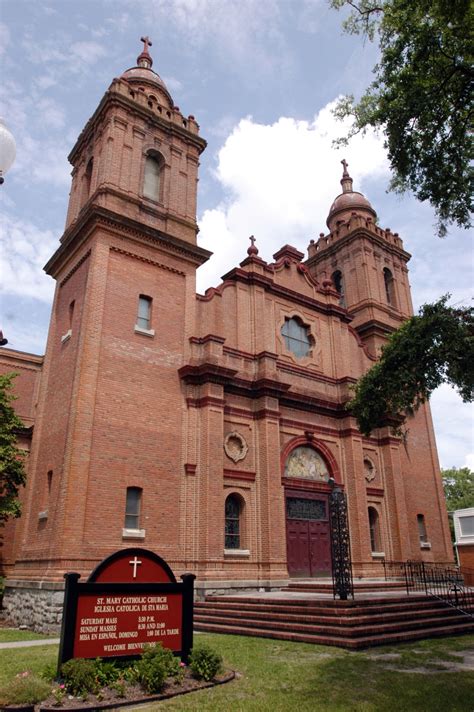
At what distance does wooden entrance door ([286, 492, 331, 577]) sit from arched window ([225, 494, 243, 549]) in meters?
2.71

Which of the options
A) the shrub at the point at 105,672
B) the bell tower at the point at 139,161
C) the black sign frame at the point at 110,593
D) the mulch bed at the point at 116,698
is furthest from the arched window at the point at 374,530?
the shrub at the point at 105,672

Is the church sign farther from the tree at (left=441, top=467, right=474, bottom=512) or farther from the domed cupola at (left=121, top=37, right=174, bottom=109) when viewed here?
the tree at (left=441, top=467, right=474, bottom=512)

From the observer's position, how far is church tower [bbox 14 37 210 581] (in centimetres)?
1827

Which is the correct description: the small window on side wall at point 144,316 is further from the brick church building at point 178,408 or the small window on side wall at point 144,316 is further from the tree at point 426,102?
the tree at point 426,102

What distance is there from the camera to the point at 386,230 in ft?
122

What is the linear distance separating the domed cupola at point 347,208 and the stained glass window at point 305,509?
20435mm

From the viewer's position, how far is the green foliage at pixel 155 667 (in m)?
8.07

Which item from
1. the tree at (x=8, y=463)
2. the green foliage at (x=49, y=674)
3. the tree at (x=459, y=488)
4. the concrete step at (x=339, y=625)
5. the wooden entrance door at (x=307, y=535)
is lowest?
the green foliage at (x=49, y=674)

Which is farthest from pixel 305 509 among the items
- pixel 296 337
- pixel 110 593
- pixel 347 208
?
pixel 347 208

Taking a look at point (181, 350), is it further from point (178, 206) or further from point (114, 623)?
point (114, 623)

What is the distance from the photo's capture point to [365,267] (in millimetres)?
34125

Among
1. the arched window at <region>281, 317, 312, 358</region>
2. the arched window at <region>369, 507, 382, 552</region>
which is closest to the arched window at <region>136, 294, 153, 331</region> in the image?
the arched window at <region>281, 317, 312, 358</region>

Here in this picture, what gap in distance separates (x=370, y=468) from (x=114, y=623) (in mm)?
21316

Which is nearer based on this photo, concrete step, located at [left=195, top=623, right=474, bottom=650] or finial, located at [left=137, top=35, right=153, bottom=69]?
concrete step, located at [left=195, top=623, right=474, bottom=650]
